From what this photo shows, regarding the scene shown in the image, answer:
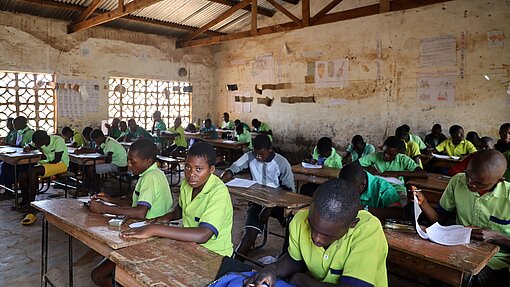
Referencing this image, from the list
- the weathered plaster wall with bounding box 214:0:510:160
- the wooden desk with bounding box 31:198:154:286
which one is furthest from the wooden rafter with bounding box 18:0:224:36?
the wooden desk with bounding box 31:198:154:286

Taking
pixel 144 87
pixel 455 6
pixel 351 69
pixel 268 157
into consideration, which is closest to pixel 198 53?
pixel 144 87

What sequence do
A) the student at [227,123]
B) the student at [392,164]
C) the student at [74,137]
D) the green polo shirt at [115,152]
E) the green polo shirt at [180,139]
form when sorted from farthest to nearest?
the student at [227,123] < the green polo shirt at [180,139] < the student at [74,137] < the green polo shirt at [115,152] < the student at [392,164]

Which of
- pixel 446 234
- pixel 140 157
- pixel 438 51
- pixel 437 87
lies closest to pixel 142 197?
pixel 140 157

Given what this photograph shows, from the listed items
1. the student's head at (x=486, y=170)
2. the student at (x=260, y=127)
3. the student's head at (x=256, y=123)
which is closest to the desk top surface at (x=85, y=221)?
the student's head at (x=486, y=170)

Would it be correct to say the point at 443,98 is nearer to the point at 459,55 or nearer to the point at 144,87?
the point at 459,55

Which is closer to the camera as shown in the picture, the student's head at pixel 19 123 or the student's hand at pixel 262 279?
the student's hand at pixel 262 279

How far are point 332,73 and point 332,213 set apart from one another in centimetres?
829

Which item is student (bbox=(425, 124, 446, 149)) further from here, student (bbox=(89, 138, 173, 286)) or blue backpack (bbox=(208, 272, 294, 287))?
blue backpack (bbox=(208, 272, 294, 287))

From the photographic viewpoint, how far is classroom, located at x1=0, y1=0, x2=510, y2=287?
1.84 m

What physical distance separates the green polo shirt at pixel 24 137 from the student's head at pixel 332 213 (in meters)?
6.72

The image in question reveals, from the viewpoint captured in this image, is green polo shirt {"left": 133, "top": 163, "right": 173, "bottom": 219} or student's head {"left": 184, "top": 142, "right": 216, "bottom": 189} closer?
student's head {"left": 184, "top": 142, "right": 216, "bottom": 189}

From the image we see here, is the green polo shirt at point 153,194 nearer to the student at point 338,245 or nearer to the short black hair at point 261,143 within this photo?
the student at point 338,245

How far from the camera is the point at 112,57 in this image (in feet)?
31.7

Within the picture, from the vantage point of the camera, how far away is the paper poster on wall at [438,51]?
745 cm
